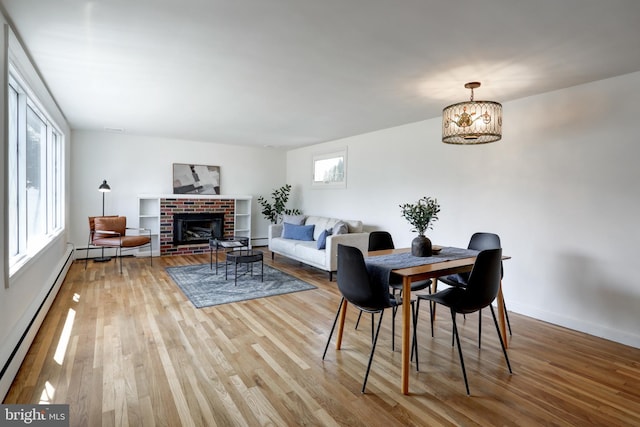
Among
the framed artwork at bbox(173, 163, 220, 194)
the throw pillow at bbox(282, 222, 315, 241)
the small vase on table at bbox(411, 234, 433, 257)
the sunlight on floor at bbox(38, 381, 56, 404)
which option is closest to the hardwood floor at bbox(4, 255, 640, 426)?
the sunlight on floor at bbox(38, 381, 56, 404)

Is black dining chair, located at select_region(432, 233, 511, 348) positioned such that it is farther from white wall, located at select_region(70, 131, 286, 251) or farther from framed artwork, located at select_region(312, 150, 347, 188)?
white wall, located at select_region(70, 131, 286, 251)

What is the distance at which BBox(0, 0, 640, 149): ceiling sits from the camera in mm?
2027

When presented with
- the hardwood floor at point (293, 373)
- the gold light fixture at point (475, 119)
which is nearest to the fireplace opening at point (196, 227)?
the hardwood floor at point (293, 373)

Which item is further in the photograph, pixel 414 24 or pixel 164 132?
pixel 164 132

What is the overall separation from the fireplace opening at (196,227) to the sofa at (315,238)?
1.47 metres

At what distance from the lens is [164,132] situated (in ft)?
20.4

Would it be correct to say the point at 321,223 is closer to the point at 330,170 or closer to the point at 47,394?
the point at 330,170

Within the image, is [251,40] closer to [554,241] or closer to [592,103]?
[592,103]

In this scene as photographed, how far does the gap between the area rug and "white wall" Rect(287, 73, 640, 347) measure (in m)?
2.23

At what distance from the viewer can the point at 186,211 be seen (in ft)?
22.9

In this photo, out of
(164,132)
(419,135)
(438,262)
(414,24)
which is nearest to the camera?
(414,24)

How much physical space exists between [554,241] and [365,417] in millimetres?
2763

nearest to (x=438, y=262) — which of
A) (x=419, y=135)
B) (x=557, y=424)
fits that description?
(x=557, y=424)

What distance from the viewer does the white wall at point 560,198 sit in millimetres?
3020
